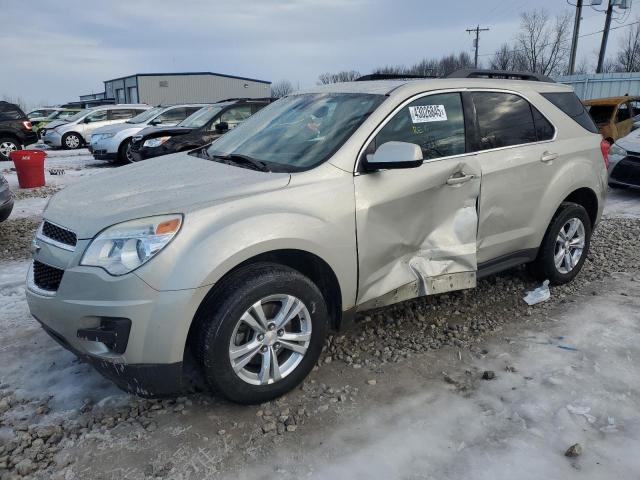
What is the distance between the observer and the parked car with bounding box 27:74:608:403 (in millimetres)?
2439

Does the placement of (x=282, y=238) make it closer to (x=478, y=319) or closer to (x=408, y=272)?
(x=408, y=272)

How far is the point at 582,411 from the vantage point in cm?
278

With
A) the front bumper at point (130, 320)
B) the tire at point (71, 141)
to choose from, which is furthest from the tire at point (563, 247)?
the tire at point (71, 141)

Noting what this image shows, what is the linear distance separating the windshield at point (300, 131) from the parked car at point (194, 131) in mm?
6084

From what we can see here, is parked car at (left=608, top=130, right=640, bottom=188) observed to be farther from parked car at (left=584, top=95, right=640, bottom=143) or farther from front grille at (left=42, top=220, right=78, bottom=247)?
front grille at (left=42, top=220, right=78, bottom=247)

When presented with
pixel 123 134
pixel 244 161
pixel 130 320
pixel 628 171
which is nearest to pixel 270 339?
pixel 130 320

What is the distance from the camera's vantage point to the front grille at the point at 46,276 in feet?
8.56

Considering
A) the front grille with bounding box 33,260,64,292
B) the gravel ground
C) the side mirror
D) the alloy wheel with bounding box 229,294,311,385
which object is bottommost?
the gravel ground

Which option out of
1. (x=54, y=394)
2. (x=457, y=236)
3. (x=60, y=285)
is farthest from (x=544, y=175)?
(x=54, y=394)

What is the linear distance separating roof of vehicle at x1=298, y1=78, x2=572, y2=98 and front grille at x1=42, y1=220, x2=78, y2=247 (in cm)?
205

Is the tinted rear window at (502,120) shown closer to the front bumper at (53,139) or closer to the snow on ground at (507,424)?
the snow on ground at (507,424)

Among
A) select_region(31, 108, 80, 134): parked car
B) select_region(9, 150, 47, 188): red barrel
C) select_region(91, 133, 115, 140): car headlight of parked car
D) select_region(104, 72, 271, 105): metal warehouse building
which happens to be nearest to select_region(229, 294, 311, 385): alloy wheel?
select_region(9, 150, 47, 188): red barrel

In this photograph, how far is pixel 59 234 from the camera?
2721 mm

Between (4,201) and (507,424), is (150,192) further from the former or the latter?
(4,201)
